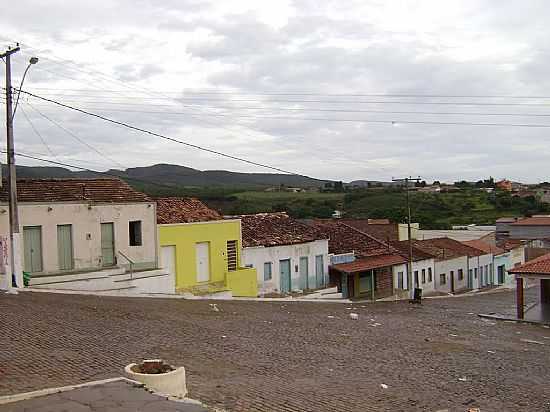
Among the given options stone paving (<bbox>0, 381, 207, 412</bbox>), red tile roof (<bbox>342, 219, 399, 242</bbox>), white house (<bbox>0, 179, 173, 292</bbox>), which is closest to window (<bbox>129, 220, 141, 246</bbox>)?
white house (<bbox>0, 179, 173, 292</bbox>)

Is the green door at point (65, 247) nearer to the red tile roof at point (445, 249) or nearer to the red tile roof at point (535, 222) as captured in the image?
the red tile roof at point (445, 249)

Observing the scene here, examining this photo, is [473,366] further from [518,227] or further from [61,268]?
[518,227]

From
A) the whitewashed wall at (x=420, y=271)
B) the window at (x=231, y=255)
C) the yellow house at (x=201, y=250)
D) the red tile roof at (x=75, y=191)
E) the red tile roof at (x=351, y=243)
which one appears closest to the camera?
the red tile roof at (x=75, y=191)

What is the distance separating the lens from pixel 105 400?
27.4 feet

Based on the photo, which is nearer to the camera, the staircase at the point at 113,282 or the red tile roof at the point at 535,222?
the staircase at the point at 113,282

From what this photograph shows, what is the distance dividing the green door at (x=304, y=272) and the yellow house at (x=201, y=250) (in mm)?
4273

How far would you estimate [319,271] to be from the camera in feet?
122

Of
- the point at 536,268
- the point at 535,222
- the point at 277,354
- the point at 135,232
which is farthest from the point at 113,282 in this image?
the point at 535,222

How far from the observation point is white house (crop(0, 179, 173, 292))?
80.2 feet

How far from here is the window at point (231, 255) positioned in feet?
106

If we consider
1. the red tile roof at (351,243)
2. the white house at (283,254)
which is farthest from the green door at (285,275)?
the red tile roof at (351,243)

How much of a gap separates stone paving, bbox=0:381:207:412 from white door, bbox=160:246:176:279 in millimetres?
20757

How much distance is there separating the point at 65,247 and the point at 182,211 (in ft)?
24.2

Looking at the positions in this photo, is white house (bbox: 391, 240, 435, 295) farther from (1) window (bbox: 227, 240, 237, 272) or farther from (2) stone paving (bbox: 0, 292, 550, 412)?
(2) stone paving (bbox: 0, 292, 550, 412)
